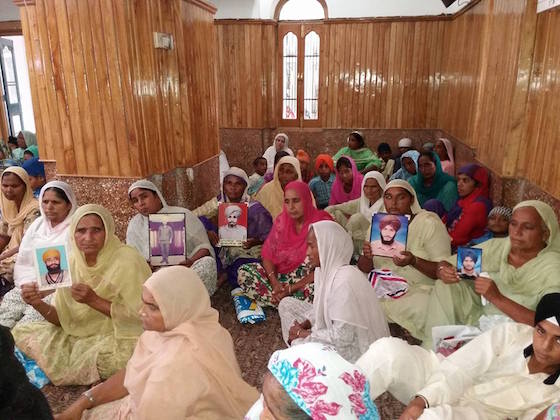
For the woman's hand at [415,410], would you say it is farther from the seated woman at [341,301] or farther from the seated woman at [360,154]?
the seated woman at [360,154]

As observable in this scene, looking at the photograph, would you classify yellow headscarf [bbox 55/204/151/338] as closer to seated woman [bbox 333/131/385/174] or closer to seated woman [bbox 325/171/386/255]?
seated woman [bbox 325/171/386/255]

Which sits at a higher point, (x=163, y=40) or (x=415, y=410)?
(x=163, y=40)

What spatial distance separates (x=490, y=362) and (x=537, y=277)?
85 centimetres

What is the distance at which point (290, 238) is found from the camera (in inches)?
161

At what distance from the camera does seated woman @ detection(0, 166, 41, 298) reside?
4312mm

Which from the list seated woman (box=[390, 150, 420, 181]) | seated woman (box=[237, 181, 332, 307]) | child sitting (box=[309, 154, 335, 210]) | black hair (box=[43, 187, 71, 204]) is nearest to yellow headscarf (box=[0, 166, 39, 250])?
black hair (box=[43, 187, 71, 204])

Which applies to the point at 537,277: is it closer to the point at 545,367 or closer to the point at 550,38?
the point at 545,367

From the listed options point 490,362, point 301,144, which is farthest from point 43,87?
point 301,144

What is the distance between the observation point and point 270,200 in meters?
5.41

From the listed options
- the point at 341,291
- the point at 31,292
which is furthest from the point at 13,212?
the point at 341,291

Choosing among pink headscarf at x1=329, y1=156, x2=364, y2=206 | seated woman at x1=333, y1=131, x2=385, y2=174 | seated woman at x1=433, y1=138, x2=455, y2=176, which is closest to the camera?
pink headscarf at x1=329, y1=156, x2=364, y2=206

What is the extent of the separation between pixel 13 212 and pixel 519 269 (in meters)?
4.55

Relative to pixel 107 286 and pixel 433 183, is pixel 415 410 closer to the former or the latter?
pixel 107 286

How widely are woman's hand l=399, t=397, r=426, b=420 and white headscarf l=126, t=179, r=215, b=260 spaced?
8.30 ft
